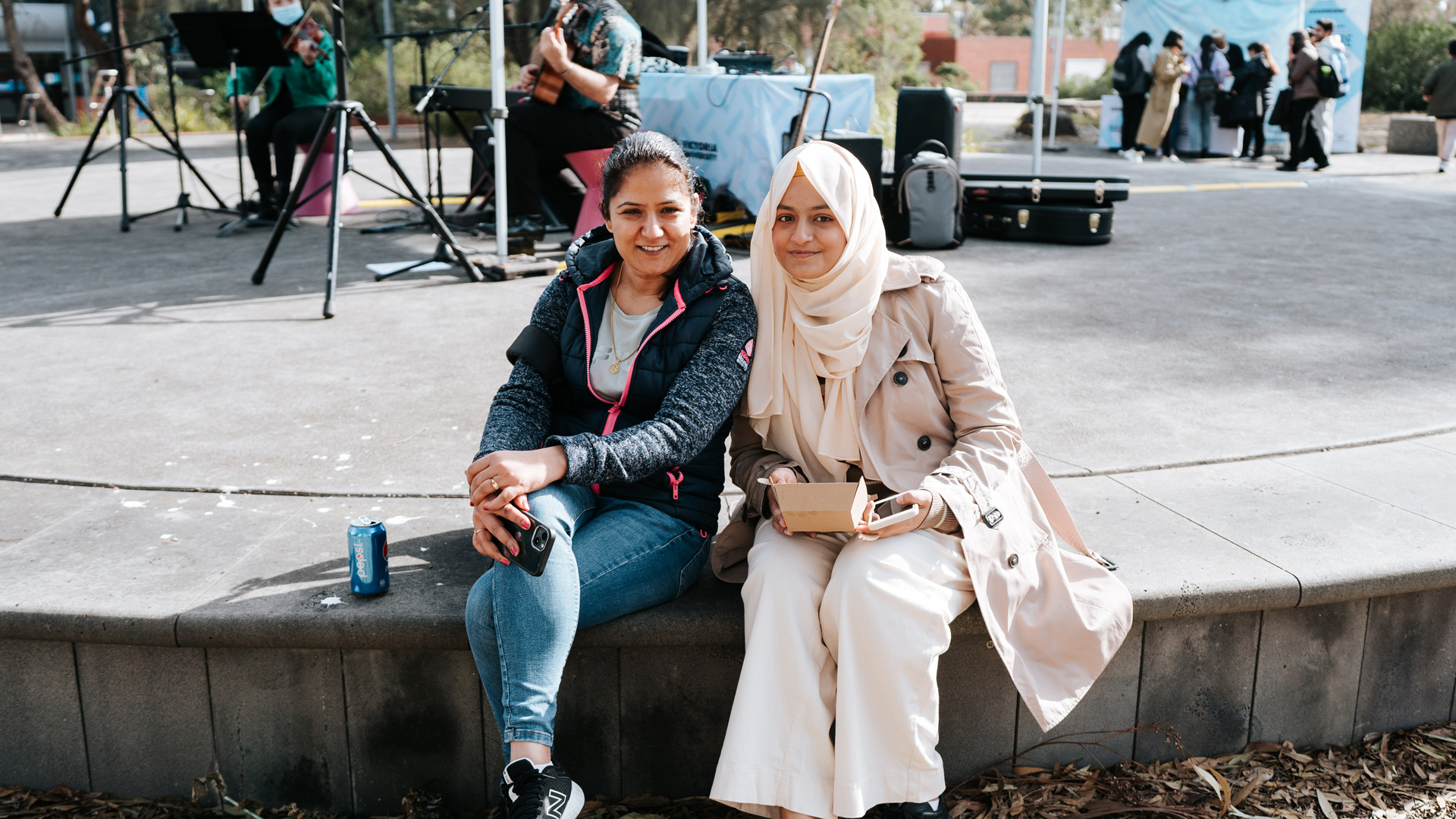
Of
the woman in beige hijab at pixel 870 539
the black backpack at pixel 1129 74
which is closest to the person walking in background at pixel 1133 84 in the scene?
the black backpack at pixel 1129 74

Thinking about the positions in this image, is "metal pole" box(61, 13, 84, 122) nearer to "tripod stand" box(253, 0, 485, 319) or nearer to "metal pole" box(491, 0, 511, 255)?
"tripod stand" box(253, 0, 485, 319)

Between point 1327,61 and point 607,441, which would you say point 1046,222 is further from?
point 1327,61

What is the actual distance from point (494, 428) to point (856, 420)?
0.78 m

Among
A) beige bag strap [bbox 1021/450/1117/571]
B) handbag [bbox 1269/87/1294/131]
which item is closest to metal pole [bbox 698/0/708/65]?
beige bag strap [bbox 1021/450/1117/571]

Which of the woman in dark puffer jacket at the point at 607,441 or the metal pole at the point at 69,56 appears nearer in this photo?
the woman in dark puffer jacket at the point at 607,441

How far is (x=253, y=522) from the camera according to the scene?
114 inches

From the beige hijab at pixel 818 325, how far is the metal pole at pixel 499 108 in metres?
3.48

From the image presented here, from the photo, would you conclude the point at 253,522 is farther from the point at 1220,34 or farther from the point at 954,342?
the point at 1220,34

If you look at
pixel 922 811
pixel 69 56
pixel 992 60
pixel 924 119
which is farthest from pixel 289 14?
pixel 992 60

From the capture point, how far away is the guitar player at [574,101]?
6371 mm

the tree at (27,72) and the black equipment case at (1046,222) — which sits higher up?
the tree at (27,72)

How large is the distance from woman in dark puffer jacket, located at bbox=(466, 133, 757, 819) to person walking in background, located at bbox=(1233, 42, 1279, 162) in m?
13.5

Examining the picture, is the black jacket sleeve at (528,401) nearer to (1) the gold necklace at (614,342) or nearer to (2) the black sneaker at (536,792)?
(1) the gold necklace at (614,342)

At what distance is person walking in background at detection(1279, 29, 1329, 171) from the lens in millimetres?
12602
